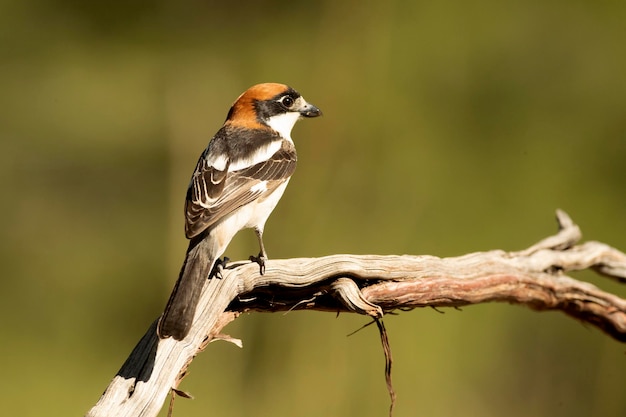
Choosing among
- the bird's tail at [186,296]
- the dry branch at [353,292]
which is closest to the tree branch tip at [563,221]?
the dry branch at [353,292]

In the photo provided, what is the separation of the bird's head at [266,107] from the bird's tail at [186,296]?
721 millimetres

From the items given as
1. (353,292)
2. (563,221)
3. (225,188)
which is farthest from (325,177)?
(353,292)

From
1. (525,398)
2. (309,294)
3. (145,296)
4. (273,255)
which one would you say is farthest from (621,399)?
(145,296)

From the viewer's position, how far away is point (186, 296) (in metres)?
2.01

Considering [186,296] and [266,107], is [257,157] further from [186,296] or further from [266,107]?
[186,296]

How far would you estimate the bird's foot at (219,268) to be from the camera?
7.12ft

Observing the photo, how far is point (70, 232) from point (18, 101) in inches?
58.5

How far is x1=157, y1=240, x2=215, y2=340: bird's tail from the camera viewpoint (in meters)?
1.85

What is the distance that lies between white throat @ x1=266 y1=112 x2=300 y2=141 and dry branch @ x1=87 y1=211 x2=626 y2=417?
840 millimetres

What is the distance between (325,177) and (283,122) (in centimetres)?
137

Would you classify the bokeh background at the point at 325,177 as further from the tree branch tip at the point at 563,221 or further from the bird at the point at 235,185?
the bird at the point at 235,185

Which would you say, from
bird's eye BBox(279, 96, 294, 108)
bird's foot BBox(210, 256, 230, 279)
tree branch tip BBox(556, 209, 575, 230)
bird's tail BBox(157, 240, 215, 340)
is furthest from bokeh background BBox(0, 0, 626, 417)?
bird's tail BBox(157, 240, 215, 340)

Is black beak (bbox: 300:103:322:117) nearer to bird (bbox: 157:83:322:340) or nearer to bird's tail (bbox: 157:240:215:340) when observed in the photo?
bird (bbox: 157:83:322:340)

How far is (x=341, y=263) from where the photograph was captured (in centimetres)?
200
